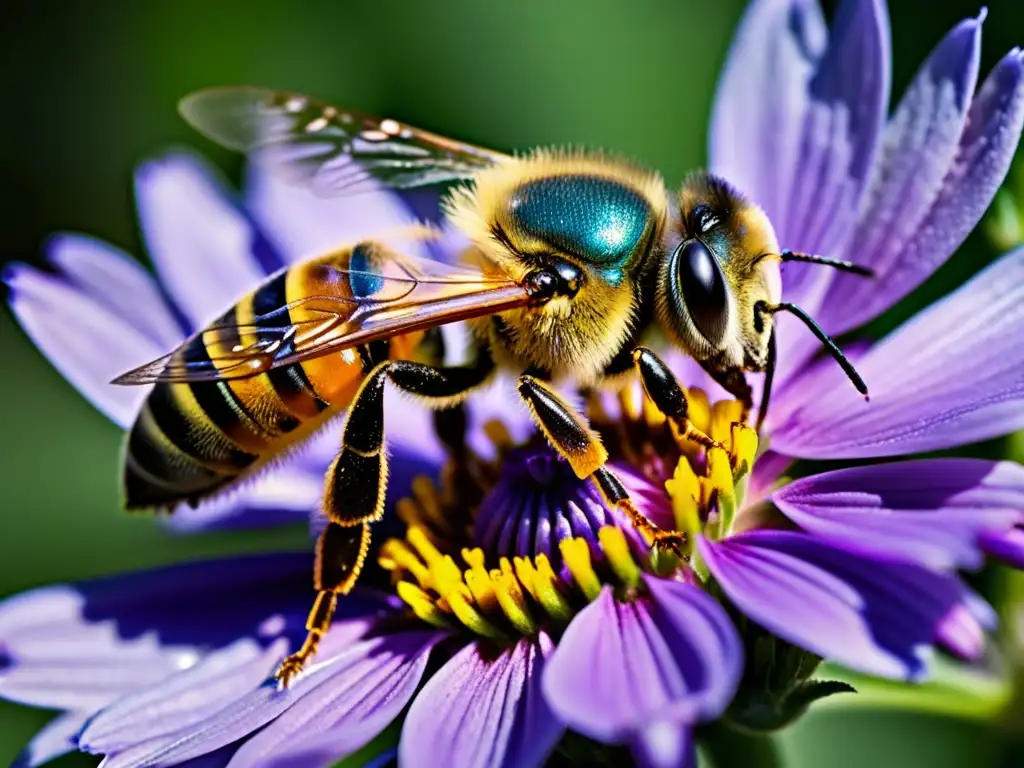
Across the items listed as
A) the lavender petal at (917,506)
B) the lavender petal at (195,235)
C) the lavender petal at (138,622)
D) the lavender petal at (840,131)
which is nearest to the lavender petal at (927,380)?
the lavender petal at (917,506)

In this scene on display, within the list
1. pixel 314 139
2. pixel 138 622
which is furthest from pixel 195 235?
pixel 138 622

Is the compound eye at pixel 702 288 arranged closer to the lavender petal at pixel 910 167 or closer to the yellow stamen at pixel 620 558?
the yellow stamen at pixel 620 558

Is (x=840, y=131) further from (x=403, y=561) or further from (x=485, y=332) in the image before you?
(x=403, y=561)

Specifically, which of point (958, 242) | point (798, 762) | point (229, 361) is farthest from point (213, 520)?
point (958, 242)

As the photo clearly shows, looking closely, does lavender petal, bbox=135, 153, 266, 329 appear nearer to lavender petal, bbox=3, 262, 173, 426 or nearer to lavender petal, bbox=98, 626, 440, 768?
lavender petal, bbox=3, 262, 173, 426

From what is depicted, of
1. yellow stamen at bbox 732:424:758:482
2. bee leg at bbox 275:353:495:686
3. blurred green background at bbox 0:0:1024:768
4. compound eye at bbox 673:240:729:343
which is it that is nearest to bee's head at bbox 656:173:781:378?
compound eye at bbox 673:240:729:343

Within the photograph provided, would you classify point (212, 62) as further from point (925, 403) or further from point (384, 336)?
point (925, 403)
